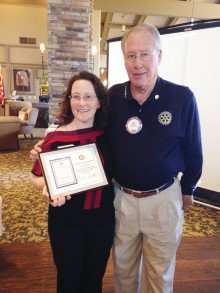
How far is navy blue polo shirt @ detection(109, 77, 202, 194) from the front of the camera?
1408mm

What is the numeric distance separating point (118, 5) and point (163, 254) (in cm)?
756

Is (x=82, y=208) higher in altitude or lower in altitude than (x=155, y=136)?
lower

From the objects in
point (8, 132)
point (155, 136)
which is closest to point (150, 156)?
point (155, 136)

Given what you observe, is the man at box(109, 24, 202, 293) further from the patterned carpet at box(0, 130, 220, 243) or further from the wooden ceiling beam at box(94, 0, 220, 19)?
the wooden ceiling beam at box(94, 0, 220, 19)

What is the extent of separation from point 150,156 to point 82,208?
44 cm

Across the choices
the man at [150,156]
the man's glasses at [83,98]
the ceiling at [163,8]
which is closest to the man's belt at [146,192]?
the man at [150,156]

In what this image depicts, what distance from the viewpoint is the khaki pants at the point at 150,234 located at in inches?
58.5

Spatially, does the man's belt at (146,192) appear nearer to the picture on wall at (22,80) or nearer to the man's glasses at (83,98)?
the man's glasses at (83,98)

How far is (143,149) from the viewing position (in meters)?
1.41

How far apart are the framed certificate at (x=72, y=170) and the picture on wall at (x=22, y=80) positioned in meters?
10.7

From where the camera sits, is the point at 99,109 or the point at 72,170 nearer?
the point at 72,170

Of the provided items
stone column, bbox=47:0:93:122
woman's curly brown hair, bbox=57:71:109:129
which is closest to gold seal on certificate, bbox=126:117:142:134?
woman's curly brown hair, bbox=57:71:109:129

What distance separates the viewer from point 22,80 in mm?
11156

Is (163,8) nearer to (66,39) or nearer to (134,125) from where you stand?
(66,39)
